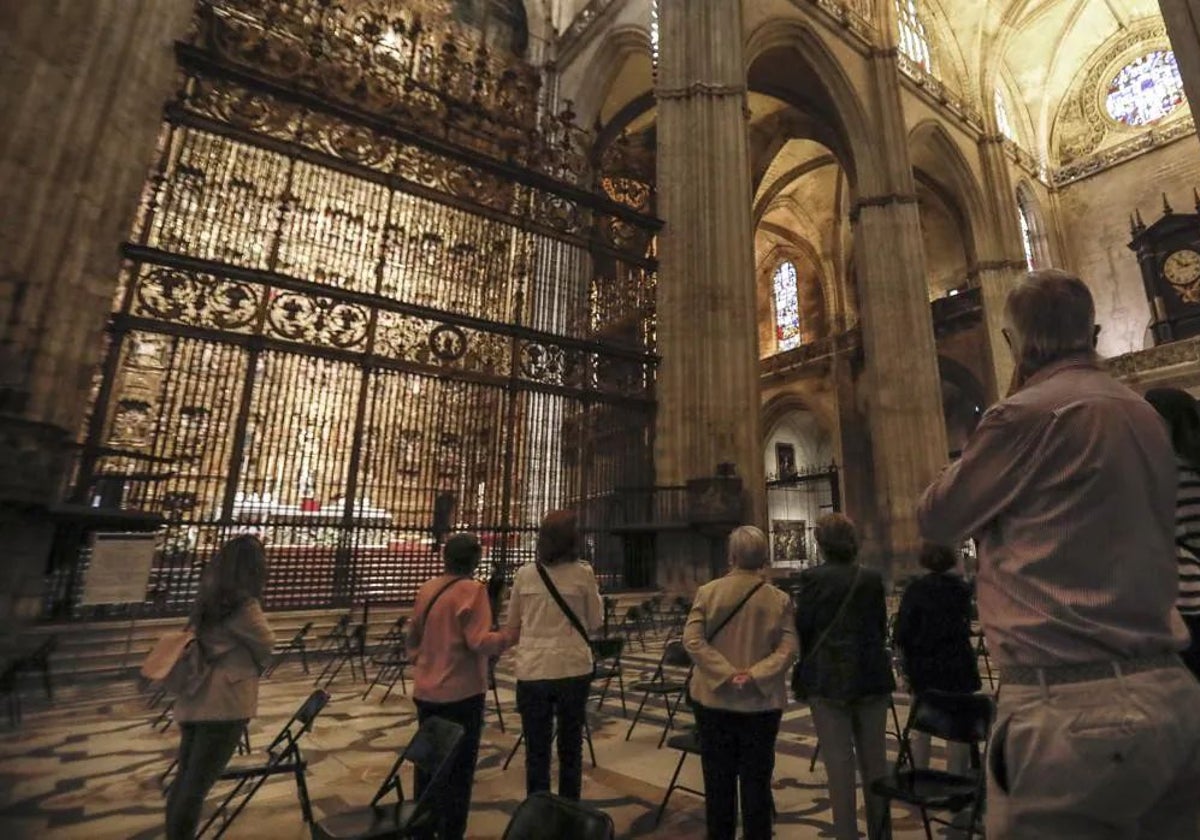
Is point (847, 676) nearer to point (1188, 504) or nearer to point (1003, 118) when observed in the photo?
point (1188, 504)

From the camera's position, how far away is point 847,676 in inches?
91.9

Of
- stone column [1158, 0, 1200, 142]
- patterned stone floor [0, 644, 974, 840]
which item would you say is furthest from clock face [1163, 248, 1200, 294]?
patterned stone floor [0, 644, 974, 840]

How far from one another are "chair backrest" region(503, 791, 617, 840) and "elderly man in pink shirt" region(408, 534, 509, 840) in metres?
0.85

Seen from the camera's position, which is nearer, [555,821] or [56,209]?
[555,821]

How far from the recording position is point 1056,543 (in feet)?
3.58

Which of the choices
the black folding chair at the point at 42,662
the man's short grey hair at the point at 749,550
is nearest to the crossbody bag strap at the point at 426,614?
the man's short grey hair at the point at 749,550

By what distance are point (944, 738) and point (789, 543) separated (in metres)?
20.4

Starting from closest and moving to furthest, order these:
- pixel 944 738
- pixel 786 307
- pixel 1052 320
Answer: pixel 1052 320, pixel 944 738, pixel 786 307

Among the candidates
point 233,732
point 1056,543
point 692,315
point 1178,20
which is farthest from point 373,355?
point 1178,20

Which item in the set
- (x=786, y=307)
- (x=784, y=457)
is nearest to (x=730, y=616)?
(x=784, y=457)

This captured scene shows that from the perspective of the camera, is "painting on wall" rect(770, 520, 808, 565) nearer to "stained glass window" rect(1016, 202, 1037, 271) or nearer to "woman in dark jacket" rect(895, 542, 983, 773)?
"stained glass window" rect(1016, 202, 1037, 271)

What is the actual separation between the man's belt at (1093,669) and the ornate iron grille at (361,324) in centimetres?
685

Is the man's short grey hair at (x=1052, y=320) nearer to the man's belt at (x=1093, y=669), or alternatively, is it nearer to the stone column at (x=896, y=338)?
the man's belt at (x=1093, y=669)

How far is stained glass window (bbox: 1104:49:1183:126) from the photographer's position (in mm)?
20594
